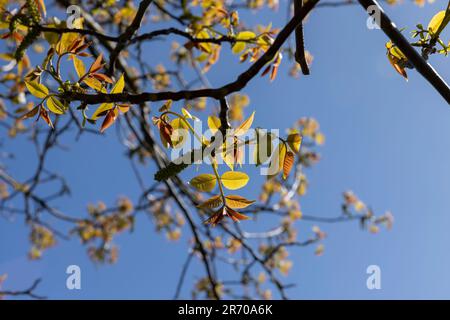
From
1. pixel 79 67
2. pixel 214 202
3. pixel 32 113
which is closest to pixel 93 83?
pixel 79 67

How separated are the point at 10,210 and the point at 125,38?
9.85 ft

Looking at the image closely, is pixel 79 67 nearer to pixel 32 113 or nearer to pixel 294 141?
pixel 32 113

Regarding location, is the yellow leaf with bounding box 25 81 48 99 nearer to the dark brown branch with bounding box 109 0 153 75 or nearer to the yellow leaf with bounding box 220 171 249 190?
the dark brown branch with bounding box 109 0 153 75

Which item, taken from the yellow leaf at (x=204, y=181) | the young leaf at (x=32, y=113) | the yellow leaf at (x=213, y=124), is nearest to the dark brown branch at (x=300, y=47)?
the yellow leaf at (x=213, y=124)

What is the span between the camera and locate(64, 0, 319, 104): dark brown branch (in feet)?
3.31

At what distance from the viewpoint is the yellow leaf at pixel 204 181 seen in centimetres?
114

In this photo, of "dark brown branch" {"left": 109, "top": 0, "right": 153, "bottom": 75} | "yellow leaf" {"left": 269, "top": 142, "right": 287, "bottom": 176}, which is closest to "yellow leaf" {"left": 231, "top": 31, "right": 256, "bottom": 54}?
"dark brown branch" {"left": 109, "top": 0, "right": 153, "bottom": 75}

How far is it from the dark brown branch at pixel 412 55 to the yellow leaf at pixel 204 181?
1.81 ft

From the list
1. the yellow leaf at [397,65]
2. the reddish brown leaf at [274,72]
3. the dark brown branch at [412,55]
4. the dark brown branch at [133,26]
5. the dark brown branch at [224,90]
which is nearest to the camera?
the dark brown branch at [412,55]

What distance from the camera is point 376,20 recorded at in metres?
0.96

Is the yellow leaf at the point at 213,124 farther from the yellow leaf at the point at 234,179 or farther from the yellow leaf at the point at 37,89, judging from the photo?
the yellow leaf at the point at 37,89

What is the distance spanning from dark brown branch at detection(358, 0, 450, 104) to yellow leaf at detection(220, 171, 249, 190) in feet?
1.57
